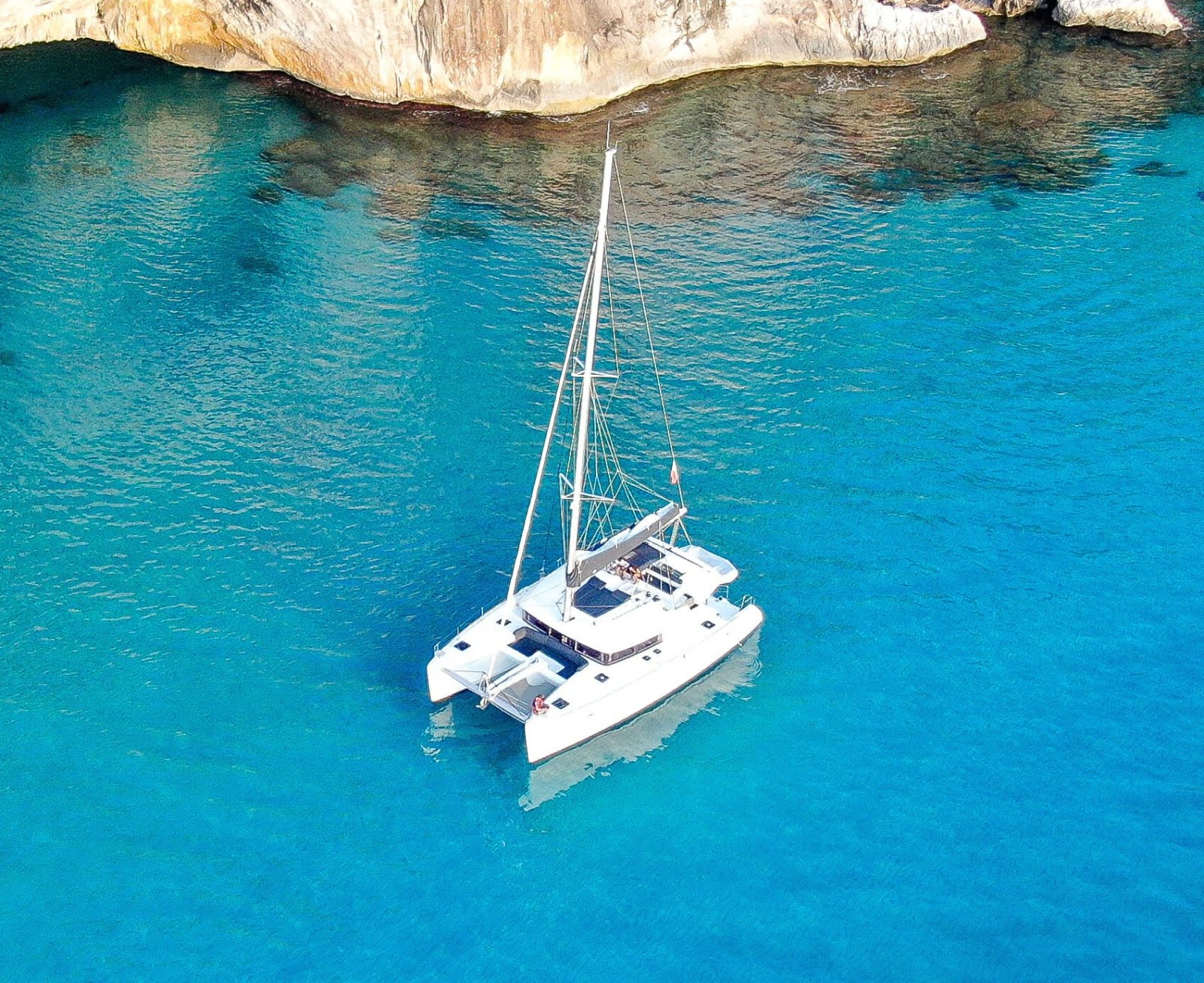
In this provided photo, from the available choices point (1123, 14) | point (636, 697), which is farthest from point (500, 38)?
point (636, 697)

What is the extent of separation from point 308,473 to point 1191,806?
128 feet

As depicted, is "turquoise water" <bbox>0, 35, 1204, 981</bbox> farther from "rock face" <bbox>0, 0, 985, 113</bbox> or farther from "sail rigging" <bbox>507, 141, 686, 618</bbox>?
"rock face" <bbox>0, 0, 985, 113</bbox>

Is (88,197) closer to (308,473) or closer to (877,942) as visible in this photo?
(308,473)

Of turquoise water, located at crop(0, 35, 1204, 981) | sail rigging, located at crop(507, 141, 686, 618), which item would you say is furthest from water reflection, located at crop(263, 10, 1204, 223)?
sail rigging, located at crop(507, 141, 686, 618)

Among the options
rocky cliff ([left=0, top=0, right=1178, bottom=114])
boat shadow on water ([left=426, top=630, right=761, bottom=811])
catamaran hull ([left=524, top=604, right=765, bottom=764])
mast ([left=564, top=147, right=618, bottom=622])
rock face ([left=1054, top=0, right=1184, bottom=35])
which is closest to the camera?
mast ([left=564, top=147, right=618, bottom=622])

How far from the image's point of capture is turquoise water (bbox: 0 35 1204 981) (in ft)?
135

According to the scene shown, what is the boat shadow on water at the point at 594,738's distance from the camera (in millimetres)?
45625

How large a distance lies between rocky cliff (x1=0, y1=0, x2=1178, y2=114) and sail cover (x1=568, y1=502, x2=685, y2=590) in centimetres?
4570

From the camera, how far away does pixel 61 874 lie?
136ft

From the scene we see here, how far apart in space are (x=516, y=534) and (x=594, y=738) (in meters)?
12.0

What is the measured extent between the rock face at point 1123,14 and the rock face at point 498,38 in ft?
30.9

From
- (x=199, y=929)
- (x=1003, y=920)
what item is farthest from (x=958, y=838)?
(x=199, y=929)

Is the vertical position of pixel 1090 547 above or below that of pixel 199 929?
above

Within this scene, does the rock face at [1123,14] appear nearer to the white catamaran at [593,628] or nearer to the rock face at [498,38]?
the rock face at [498,38]
